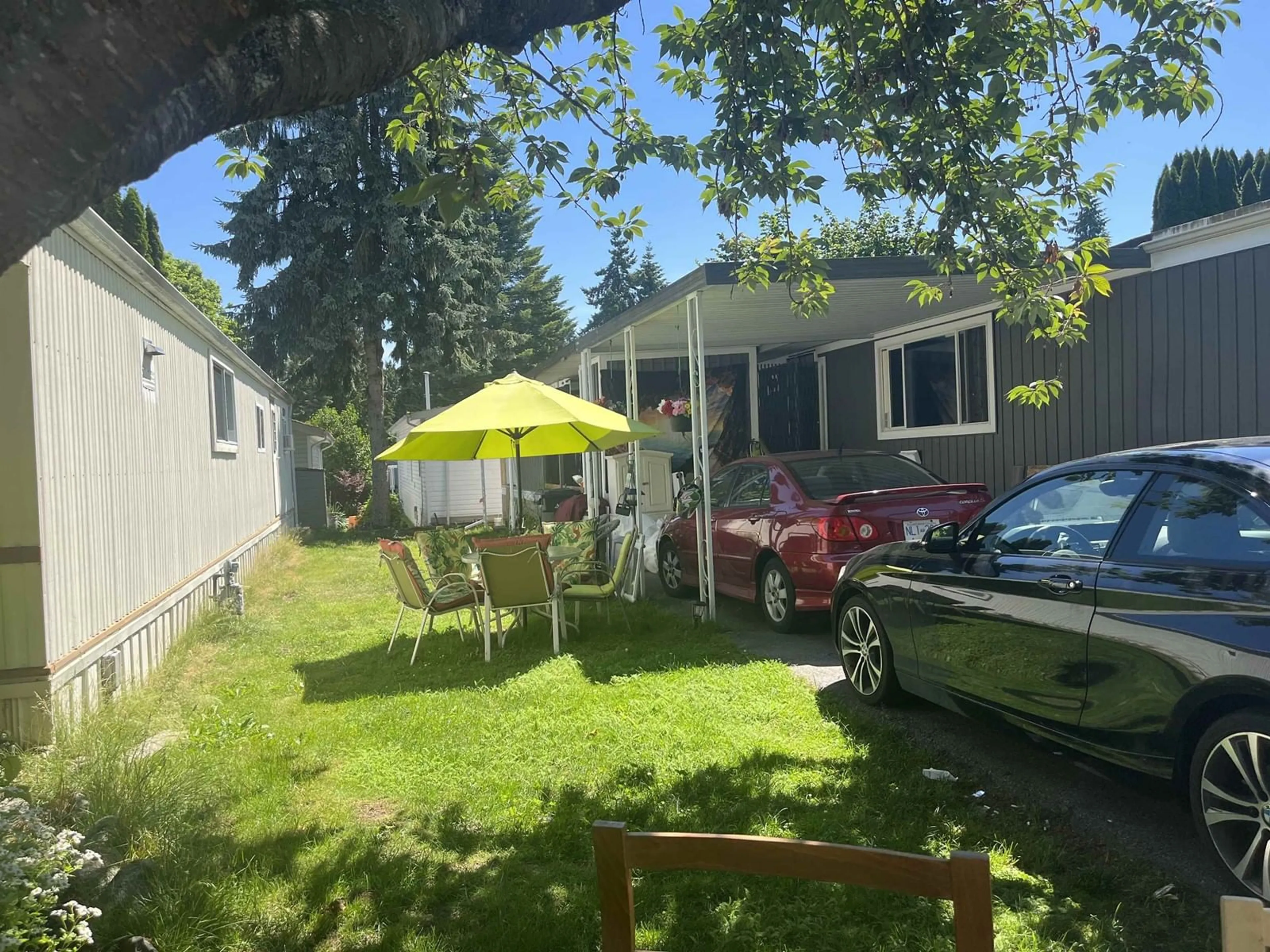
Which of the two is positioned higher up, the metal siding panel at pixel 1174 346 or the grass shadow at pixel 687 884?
the metal siding panel at pixel 1174 346

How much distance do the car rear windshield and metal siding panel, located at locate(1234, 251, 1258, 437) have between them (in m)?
→ 2.29

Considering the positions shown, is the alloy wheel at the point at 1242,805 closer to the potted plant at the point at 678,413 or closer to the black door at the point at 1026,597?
the black door at the point at 1026,597

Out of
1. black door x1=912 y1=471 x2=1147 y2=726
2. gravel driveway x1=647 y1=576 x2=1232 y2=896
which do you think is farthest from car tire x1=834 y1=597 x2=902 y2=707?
black door x1=912 y1=471 x2=1147 y2=726

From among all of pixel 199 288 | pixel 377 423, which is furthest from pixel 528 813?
pixel 199 288

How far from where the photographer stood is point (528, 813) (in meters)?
4.12

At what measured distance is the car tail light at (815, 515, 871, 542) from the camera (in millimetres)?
7004

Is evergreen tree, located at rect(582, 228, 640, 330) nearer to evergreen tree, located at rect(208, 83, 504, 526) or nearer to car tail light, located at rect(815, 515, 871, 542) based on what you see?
evergreen tree, located at rect(208, 83, 504, 526)

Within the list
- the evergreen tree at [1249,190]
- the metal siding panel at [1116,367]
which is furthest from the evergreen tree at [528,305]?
the metal siding panel at [1116,367]

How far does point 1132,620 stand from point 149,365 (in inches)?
286

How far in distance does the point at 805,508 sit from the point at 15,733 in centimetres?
522

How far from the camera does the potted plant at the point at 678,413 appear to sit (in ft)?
46.4

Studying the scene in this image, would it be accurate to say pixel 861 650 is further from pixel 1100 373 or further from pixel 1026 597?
pixel 1100 373

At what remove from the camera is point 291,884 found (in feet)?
11.4

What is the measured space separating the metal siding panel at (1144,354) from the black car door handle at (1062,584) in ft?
15.9
